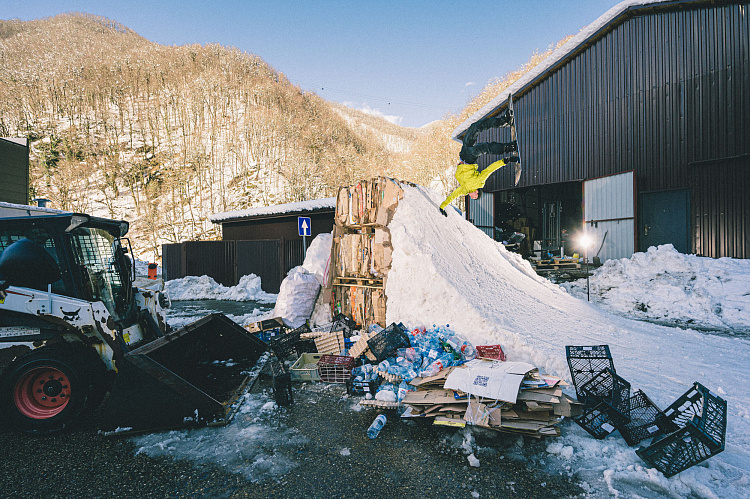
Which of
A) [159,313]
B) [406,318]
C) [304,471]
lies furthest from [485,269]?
[159,313]

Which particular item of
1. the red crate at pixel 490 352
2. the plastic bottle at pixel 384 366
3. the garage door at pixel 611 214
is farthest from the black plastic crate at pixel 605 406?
the garage door at pixel 611 214

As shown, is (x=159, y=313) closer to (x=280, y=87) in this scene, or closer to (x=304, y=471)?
(x=304, y=471)

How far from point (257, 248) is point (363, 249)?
27.5 feet

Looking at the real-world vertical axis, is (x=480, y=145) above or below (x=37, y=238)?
above

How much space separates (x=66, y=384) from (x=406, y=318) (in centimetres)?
459

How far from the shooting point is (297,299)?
7.68 m

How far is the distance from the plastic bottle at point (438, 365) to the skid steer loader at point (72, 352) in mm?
2299

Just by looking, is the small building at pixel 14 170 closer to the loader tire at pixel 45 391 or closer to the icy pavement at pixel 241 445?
the loader tire at pixel 45 391

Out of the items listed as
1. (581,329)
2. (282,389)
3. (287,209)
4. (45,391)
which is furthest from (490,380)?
(287,209)

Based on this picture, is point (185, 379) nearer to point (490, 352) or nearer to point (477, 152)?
point (490, 352)

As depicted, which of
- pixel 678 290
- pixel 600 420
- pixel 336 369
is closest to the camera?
pixel 600 420

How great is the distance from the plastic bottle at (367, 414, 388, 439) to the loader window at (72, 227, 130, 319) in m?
3.51

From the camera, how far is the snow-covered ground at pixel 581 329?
9.20ft

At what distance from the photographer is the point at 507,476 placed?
9.04ft
